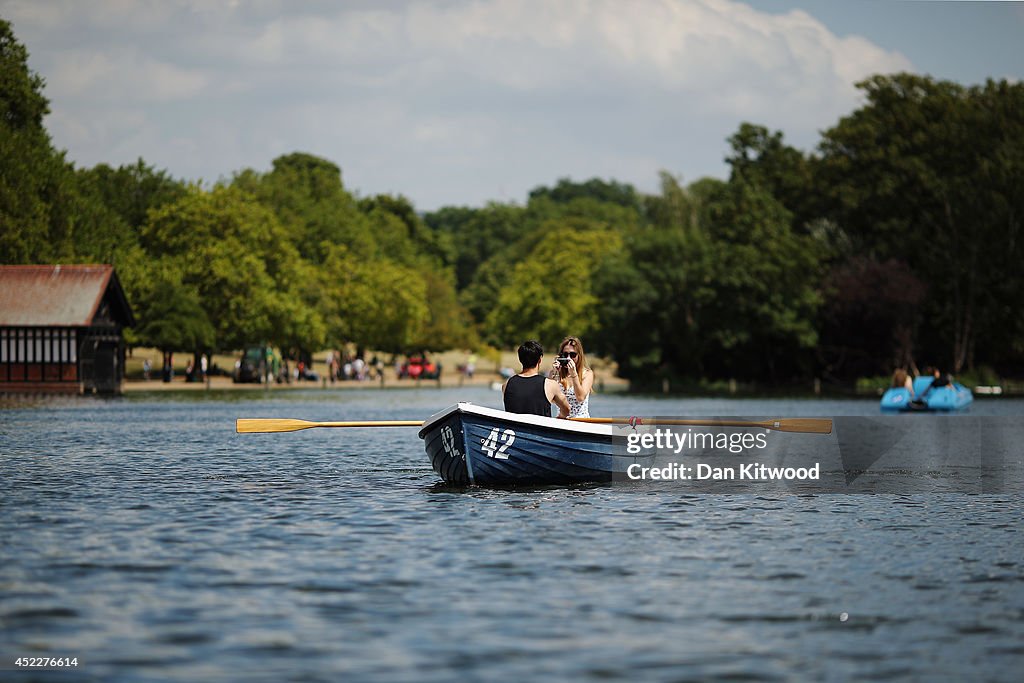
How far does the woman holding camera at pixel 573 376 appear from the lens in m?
21.0

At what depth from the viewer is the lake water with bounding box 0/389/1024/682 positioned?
9477mm

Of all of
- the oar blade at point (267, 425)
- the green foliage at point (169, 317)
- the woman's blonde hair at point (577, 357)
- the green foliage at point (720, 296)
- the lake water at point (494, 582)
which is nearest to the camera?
the lake water at point (494, 582)

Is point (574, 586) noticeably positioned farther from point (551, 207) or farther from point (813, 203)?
point (551, 207)

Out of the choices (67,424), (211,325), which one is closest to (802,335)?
(211,325)

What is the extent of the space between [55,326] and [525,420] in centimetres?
5102

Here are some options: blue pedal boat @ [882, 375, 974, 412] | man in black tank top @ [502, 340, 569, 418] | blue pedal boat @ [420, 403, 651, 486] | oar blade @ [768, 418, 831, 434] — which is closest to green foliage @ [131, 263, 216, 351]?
blue pedal boat @ [882, 375, 974, 412]

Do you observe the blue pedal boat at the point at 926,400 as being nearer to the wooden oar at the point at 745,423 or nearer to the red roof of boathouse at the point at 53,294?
the wooden oar at the point at 745,423

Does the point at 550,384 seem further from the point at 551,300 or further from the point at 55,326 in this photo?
the point at 551,300

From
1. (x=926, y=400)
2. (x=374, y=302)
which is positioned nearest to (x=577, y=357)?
Result: (x=926, y=400)

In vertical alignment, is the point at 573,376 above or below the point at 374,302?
below

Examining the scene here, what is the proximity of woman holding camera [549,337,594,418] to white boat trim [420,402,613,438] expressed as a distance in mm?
878

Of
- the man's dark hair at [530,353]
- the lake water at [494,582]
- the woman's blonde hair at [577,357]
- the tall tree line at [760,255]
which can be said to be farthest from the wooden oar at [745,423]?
the tall tree line at [760,255]

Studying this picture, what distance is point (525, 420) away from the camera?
19391 mm

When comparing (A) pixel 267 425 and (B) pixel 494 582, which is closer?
(B) pixel 494 582
